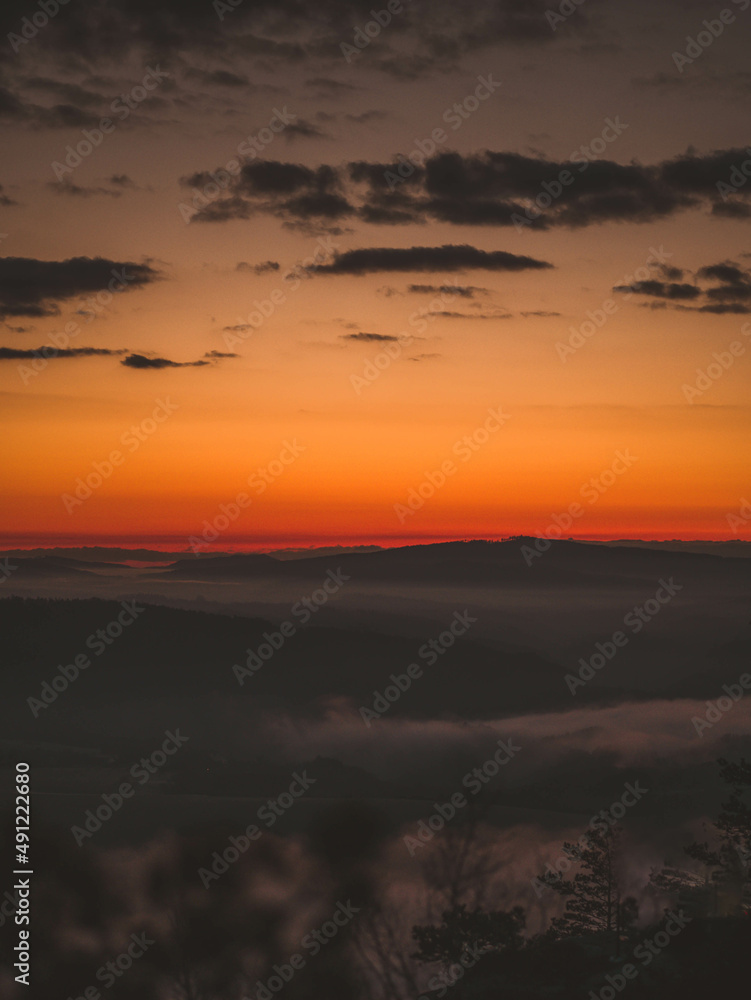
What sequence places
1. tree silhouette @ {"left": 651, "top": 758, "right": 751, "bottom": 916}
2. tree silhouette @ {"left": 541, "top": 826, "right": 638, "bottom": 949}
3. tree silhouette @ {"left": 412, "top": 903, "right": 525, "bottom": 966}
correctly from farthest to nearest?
tree silhouette @ {"left": 541, "top": 826, "right": 638, "bottom": 949} → tree silhouette @ {"left": 412, "top": 903, "right": 525, "bottom": 966} → tree silhouette @ {"left": 651, "top": 758, "right": 751, "bottom": 916}

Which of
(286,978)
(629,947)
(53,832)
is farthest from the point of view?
(53,832)

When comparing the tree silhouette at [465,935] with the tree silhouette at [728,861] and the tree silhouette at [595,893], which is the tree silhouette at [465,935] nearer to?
the tree silhouette at [595,893]

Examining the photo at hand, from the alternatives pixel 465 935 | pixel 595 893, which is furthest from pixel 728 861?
pixel 595 893

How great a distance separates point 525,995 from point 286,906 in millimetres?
42576

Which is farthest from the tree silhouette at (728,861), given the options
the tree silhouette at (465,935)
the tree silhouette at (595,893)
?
the tree silhouette at (465,935)

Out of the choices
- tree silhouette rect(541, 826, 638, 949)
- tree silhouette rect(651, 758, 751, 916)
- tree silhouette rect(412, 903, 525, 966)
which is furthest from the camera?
tree silhouette rect(541, 826, 638, 949)

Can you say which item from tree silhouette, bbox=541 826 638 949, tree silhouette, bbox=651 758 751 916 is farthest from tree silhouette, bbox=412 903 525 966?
tree silhouette, bbox=651 758 751 916

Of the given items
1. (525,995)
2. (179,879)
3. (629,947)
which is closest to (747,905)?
(629,947)

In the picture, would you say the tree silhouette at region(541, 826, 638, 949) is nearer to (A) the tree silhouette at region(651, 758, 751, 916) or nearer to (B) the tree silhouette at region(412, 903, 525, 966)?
(A) the tree silhouette at region(651, 758, 751, 916)

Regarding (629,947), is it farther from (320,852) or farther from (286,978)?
(320,852)

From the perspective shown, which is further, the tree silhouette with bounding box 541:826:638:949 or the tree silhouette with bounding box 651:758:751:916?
the tree silhouette with bounding box 541:826:638:949

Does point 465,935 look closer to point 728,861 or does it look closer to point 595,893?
point 728,861

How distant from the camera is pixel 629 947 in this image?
182 ft

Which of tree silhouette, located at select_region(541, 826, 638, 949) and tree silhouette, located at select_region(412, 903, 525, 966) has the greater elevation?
tree silhouette, located at select_region(412, 903, 525, 966)
